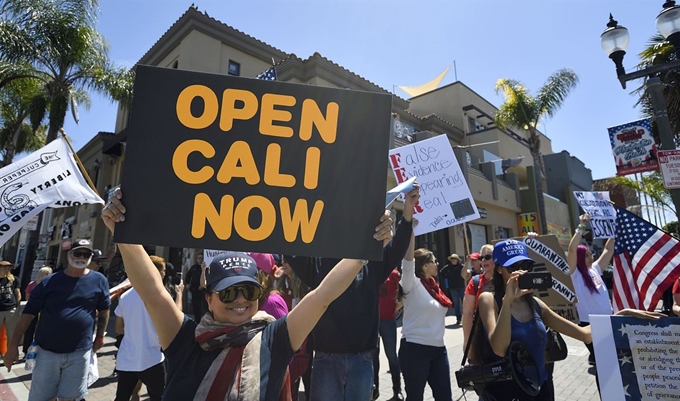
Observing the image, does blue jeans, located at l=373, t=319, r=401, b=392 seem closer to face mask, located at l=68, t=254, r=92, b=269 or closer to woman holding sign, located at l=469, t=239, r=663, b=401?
woman holding sign, located at l=469, t=239, r=663, b=401

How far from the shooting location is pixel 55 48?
11594 millimetres

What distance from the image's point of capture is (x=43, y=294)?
4012 mm

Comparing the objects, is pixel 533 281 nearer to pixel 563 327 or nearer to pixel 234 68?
pixel 563 327

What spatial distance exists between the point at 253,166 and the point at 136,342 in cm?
312

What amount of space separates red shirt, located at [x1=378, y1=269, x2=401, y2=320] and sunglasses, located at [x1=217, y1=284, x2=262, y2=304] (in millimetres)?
3781

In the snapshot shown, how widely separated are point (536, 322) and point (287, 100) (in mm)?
2313

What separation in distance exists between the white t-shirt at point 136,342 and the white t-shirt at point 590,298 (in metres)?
5.00

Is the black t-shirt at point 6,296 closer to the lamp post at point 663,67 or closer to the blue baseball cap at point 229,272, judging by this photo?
the blue baseball cap at point 229,272

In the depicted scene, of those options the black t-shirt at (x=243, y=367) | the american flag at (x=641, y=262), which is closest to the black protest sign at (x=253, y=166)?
the black t-shirt at (x=243, y=367)

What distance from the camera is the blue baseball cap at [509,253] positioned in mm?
2831

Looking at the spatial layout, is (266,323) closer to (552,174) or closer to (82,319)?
(82,319)

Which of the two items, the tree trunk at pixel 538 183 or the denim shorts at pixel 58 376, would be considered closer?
the denim shorts at pixel 58 376

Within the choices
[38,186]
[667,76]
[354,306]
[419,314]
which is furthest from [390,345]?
[667,76]

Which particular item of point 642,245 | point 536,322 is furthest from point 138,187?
point 642,245
